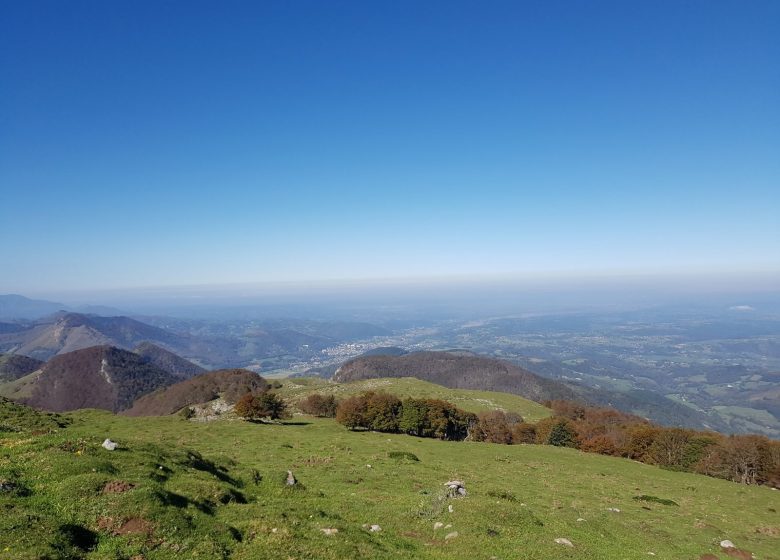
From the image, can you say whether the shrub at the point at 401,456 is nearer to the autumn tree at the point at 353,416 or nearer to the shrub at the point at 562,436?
the autumn tree at the point at 353,416

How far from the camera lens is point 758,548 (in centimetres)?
2517

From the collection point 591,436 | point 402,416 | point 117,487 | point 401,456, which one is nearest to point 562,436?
point 591,436

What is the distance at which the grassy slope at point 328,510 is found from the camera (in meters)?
13.2

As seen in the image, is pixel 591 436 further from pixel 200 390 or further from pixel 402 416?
pixel 200 390

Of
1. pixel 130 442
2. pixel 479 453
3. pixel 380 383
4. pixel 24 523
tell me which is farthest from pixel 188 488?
pixel 380 383

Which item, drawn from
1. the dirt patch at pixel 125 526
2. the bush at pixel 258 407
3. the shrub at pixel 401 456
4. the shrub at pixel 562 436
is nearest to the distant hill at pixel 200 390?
the bush at pixel 258 407

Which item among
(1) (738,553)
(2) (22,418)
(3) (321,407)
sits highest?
(2) (22,418)

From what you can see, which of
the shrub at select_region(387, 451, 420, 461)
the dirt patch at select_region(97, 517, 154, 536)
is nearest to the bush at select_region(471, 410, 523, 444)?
the shrub at select_region(387, 451, 420, 461)

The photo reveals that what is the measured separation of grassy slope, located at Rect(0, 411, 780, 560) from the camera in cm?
Result: 1323

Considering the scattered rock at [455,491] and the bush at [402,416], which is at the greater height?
the scattered rock at [455,491]

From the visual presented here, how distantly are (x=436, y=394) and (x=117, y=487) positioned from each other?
11948cm

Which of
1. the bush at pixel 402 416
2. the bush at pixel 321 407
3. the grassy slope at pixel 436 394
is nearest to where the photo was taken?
the bush at pixel 402 416

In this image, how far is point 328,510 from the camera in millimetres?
19125

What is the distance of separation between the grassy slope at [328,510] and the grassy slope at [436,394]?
7878 centimetres
